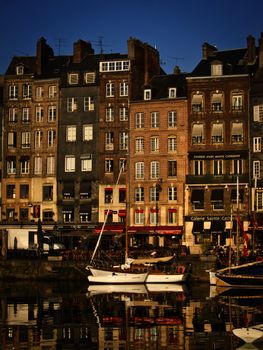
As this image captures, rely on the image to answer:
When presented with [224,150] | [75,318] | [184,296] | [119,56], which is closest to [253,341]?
[75,318]

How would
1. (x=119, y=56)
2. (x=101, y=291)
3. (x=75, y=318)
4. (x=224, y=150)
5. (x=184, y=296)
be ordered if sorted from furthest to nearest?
(x=119, y=56) < (x=224, y=150) < (x=101, y=291) < (x=184, y=296) < (x=75, y=318)

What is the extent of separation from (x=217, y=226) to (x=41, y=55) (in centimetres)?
2613

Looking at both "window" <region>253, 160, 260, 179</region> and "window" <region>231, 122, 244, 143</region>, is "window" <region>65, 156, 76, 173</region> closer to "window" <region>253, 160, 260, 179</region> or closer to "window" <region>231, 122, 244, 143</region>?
"window" <region>231, 122, 244, 143</region>

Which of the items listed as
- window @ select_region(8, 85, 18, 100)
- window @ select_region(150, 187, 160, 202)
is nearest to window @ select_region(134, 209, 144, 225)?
window @ select_region(150, 187, 160, 202)

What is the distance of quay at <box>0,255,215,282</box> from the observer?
2625 inches

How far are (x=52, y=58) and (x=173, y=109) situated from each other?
16015 mm

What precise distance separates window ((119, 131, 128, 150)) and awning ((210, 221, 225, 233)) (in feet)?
38.6

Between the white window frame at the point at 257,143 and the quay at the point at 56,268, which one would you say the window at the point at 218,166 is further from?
the quay at the point at 56,268

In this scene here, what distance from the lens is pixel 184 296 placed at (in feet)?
184

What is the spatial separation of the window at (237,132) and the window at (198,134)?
112 inches

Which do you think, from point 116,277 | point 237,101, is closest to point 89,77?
point 237,101

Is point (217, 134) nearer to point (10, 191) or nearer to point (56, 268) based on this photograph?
point (56, 268)

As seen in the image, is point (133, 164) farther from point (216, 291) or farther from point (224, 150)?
point (216, 291)

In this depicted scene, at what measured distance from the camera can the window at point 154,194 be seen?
265 feet
